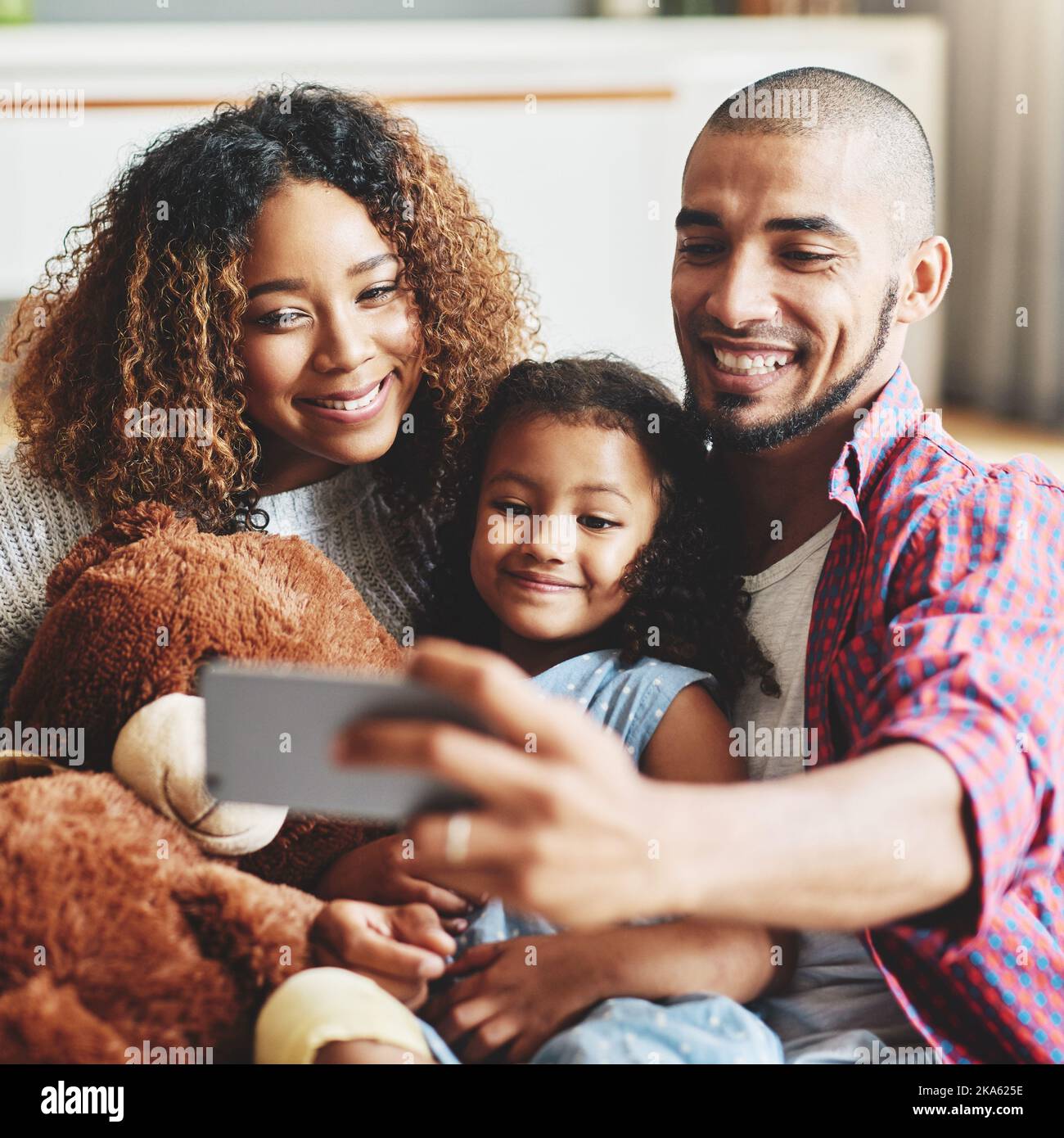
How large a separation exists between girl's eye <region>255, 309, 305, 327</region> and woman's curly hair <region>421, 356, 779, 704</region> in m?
0.20

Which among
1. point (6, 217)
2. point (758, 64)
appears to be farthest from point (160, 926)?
point (758, 64)

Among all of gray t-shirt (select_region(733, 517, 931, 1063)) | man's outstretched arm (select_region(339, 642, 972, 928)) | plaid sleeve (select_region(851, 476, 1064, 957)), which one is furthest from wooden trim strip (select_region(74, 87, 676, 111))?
man's outstretched arm (select_region(339, 642, 972, 928))

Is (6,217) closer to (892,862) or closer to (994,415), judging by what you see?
(994,415)

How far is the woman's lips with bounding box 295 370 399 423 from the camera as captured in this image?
1292mm

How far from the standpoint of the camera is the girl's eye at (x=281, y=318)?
127cm

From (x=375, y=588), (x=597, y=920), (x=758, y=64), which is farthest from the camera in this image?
(x=758, y=64)

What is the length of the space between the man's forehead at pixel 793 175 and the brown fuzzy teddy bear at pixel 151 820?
0.48m

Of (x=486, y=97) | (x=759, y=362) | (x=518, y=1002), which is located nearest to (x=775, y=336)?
(x=759, y=362)

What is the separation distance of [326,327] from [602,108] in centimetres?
220

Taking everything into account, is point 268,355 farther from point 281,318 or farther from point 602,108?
point 602,108

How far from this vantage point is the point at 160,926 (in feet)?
2.80

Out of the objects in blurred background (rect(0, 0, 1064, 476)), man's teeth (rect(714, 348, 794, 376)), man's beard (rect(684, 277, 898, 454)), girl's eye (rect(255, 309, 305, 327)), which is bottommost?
man's beard (rect(684, 277, 898, 454))

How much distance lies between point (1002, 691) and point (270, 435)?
845mm

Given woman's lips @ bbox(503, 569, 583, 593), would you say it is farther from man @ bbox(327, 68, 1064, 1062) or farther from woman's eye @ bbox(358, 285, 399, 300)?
woman's eye @ bbox(358, 285, 399, 300)
